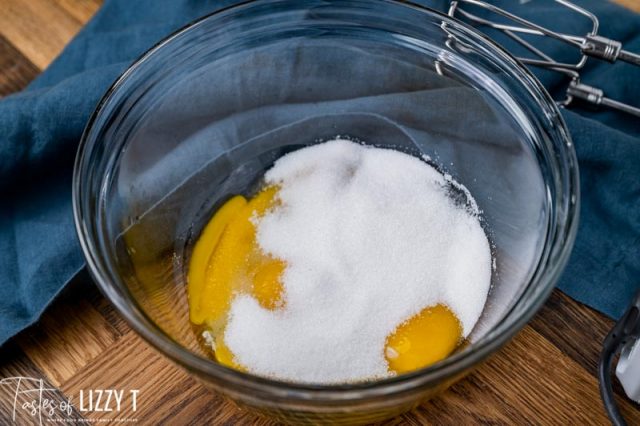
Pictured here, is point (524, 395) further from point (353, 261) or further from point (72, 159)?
point (72, 159)

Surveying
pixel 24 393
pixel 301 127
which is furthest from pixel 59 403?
pixel 301 127

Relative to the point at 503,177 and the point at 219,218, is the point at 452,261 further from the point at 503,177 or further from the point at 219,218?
the point at 219,218

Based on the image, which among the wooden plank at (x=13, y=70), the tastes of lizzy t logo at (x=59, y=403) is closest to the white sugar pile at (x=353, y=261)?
the tastes of lizzy t logo at (x=59, y=403)

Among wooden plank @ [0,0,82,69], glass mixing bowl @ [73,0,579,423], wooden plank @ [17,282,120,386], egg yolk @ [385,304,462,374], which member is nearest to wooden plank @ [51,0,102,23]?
wooden plank @ [0,0,82,69]

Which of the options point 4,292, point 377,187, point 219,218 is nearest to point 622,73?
point 377,187

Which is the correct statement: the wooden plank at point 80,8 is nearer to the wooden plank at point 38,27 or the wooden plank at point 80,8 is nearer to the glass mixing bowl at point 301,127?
the wooden plank at point 38,27
